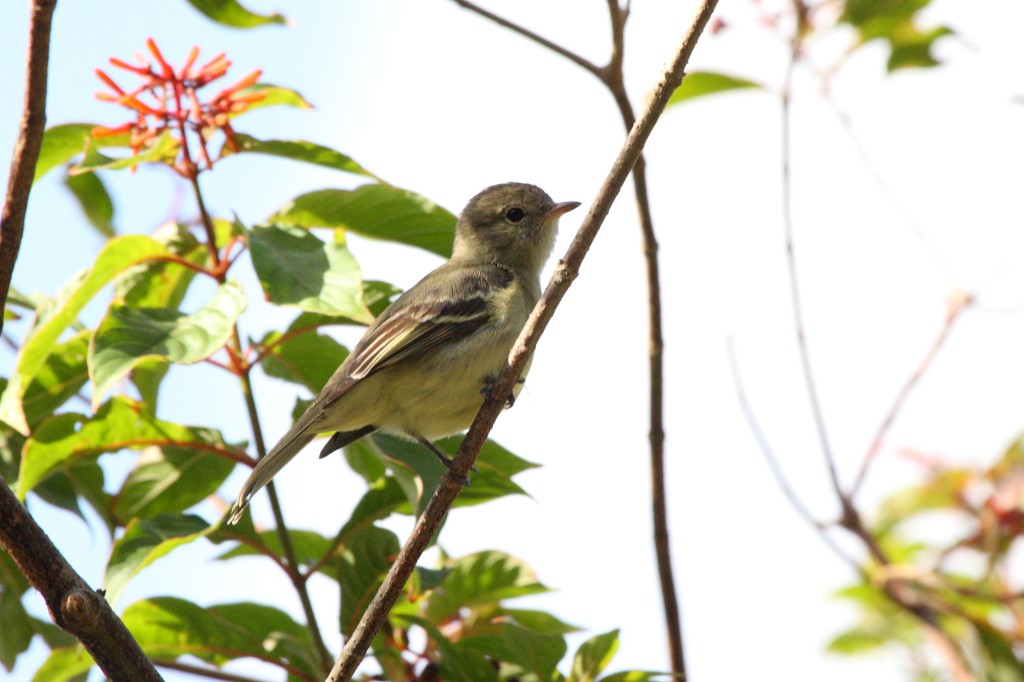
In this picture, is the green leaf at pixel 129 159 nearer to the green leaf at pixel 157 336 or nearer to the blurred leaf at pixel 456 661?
the green leaf at pixel 157 336

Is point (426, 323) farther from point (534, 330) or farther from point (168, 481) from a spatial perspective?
point (534, 330)

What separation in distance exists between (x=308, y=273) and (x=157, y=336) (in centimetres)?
50

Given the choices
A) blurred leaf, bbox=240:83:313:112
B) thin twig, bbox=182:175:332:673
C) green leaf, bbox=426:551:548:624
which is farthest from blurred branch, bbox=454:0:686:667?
thin twig, bbox=182:175:332:673

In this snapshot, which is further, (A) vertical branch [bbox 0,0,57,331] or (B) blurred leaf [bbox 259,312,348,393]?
(B) blurred leaf [bbox 259,312,348,393]

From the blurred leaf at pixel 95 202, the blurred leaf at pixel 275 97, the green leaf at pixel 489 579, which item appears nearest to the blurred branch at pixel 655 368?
the green leaf at pixel 489 579

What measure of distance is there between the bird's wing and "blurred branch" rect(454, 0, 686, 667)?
2.58 feet

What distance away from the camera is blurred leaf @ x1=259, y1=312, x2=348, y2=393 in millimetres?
3850

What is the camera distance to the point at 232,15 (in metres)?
4.16

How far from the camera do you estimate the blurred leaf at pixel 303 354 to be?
3.85 meters

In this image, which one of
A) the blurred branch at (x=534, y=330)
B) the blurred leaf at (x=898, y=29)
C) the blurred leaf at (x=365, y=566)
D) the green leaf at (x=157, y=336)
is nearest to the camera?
the blurred branch at (x=534, y=330)

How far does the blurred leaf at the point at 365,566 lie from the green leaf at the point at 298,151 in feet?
4.15

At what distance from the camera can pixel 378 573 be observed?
3801mm

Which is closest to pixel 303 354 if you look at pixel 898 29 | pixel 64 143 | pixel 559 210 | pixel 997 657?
pixel 64 143

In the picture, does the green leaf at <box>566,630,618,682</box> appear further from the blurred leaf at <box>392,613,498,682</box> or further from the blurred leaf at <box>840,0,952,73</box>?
the blurred leaf at <box>840,0,952,73</box>
